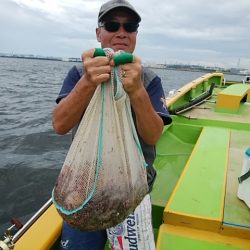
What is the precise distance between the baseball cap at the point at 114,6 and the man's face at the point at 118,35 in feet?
0.09

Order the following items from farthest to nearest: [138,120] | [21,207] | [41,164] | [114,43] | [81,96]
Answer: [41,164]
[21,207]
[114,43]
[138,120]
[81,96]

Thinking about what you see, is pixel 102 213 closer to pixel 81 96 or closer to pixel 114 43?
pixel 81 96

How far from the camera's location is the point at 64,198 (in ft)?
5.43

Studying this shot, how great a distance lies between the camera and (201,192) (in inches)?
125

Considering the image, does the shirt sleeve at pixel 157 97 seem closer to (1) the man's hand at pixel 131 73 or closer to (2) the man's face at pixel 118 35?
(2) the man's face at pixel 118 35

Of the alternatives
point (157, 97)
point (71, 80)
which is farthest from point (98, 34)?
point (157, 97)

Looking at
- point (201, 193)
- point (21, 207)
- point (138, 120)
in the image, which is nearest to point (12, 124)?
point (21, 207)

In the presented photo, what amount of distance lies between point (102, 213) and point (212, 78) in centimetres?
1251

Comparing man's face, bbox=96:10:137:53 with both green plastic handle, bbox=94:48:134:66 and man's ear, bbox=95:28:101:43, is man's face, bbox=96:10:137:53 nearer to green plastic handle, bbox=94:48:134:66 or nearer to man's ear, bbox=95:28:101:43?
man's ear, bbox=95:28:101:43

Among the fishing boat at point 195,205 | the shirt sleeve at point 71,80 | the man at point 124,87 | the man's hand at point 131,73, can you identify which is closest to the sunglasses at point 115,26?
the man at point 124,87

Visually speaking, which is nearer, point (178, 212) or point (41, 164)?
point (178, 212)

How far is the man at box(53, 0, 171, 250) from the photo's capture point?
1591 mm

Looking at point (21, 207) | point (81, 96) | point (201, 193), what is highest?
point (81, 96)

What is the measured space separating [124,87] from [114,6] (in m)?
0.65
